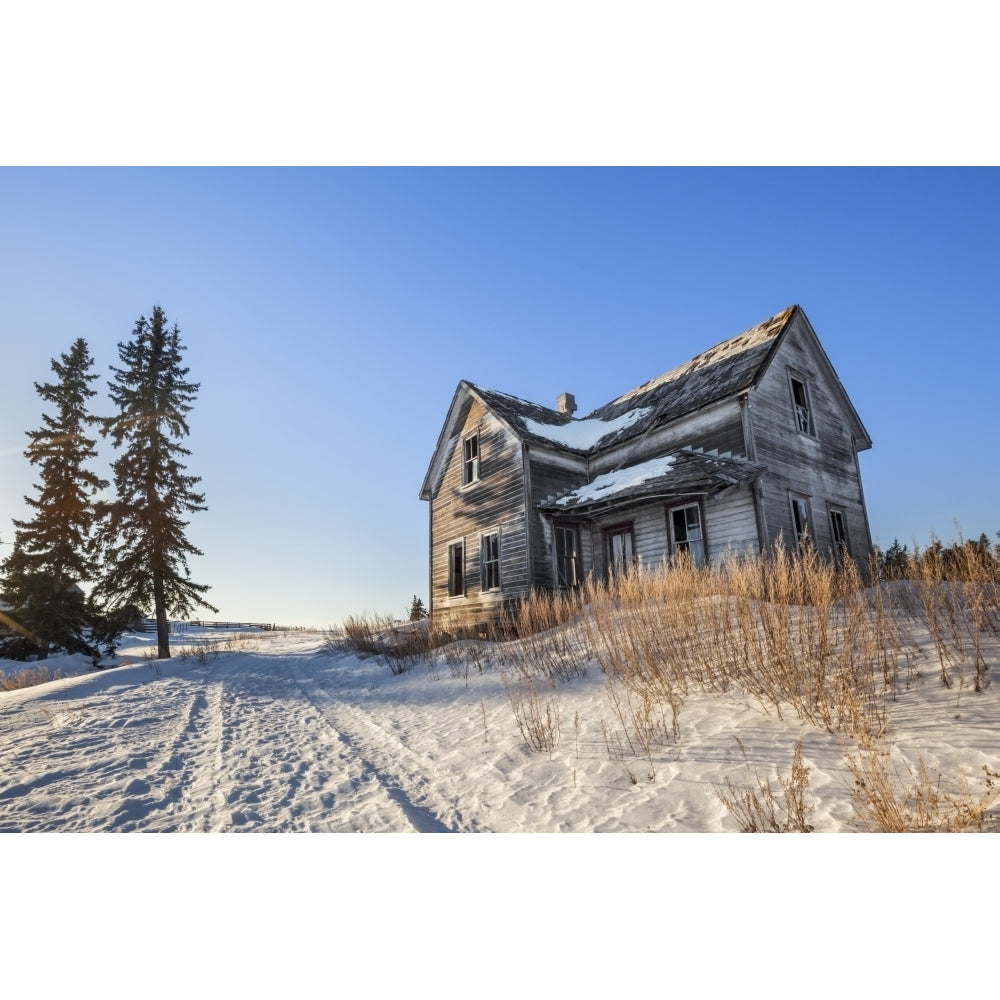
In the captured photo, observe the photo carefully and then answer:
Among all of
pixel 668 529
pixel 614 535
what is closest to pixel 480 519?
pixel 614 535

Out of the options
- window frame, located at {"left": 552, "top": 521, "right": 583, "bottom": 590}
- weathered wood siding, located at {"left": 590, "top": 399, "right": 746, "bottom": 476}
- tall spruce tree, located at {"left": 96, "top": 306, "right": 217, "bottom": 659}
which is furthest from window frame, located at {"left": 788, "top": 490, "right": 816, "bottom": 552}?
tall spruce tree, located at {"left": 96, "top": 306, "right": 217, "bottom": 659}

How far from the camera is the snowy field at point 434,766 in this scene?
11.1ft

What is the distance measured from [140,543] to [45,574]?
3.26m

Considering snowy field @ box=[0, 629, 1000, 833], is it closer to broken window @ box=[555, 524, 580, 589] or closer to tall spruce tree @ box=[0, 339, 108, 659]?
broken window @ box=[555, 524, 580, 589]

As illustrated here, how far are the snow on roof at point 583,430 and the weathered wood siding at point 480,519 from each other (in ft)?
4.04

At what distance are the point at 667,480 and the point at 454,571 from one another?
27.3 ft

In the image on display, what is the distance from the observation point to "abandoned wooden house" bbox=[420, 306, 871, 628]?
12.1 metres

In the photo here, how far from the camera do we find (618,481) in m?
13.6

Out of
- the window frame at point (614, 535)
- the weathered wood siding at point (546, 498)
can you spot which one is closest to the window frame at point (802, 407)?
the window frame at point (614, 535)

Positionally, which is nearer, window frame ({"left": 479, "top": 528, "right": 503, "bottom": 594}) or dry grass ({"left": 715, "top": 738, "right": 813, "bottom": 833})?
dry grass ({"left": 715, "top": 738, "right": 813, "bottom": 833})

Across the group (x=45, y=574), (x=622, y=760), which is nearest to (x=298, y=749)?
(x=622, y=760)

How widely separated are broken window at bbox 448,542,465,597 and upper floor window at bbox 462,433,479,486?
7.17 feet

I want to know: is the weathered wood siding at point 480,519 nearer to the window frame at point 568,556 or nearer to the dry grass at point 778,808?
the window frame at point 568,556
